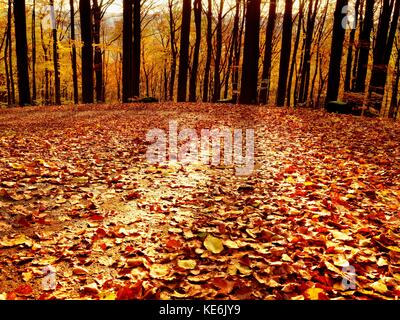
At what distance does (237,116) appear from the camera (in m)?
10.4

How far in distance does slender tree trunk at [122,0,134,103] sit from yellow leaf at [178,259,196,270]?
45.3 ft

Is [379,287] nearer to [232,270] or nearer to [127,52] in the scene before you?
[232,270]

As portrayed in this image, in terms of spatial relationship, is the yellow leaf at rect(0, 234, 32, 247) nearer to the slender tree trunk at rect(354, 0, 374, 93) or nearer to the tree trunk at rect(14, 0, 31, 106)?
the tree trunk at rect(14, 0, 31, 106)

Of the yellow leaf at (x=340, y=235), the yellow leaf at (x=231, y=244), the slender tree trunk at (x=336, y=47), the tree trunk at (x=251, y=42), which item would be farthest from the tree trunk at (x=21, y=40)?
the yellow leaf at (x=340, y=235)

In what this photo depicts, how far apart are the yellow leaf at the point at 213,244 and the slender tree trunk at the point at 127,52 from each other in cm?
1353

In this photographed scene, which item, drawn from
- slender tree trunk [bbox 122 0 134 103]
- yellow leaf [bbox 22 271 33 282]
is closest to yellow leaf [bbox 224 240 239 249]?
yellow leaf [bbox 22 271 33 282]

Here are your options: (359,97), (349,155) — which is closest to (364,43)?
(359,97)

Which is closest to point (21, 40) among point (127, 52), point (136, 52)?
point (127, 52)

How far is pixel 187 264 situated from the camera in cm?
284

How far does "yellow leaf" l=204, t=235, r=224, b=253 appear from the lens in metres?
3.06

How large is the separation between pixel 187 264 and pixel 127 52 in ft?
47.3

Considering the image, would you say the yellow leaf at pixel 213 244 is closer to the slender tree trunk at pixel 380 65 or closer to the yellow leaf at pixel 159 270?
the yellow leaf at pixel 159 270

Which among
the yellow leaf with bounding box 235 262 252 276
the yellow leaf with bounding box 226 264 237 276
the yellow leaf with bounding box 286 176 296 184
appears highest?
the yellow leaf with bounding box 286 176 296 184

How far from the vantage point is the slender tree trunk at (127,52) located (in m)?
15.1
